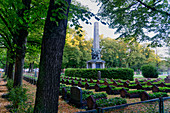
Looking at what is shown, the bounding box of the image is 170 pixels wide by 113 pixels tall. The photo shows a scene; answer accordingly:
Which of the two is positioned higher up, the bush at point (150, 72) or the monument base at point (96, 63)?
the monument base at point (96, 63)

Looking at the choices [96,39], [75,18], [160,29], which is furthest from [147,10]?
[96,39]

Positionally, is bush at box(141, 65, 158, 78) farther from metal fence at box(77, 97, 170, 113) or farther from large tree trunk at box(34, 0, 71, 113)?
large tree trunk at box(34, 0, 71, 113)

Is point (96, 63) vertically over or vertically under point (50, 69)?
over

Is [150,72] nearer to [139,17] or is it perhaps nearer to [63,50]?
[139,17]

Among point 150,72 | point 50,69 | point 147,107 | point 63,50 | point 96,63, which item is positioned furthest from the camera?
point 96,63

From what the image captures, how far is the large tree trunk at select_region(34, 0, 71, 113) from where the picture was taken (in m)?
3.03

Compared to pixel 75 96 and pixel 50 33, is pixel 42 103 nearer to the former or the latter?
pixel 50 33

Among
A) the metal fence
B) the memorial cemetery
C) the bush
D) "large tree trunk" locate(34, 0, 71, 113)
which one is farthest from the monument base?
"large tree trunk" locate(34, 0, 71, 113)

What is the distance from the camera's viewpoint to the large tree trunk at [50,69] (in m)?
3.03

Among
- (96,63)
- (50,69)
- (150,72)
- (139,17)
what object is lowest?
(150,72)

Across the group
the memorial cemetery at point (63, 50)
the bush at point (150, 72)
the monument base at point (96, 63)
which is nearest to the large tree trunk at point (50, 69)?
the memorial cemetery at point (63, 50)

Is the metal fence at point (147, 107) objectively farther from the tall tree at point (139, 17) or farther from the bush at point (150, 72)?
the bush at point (150, 72)

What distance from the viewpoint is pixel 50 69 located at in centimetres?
309

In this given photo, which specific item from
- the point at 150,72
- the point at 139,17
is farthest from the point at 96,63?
the point at 139,17
